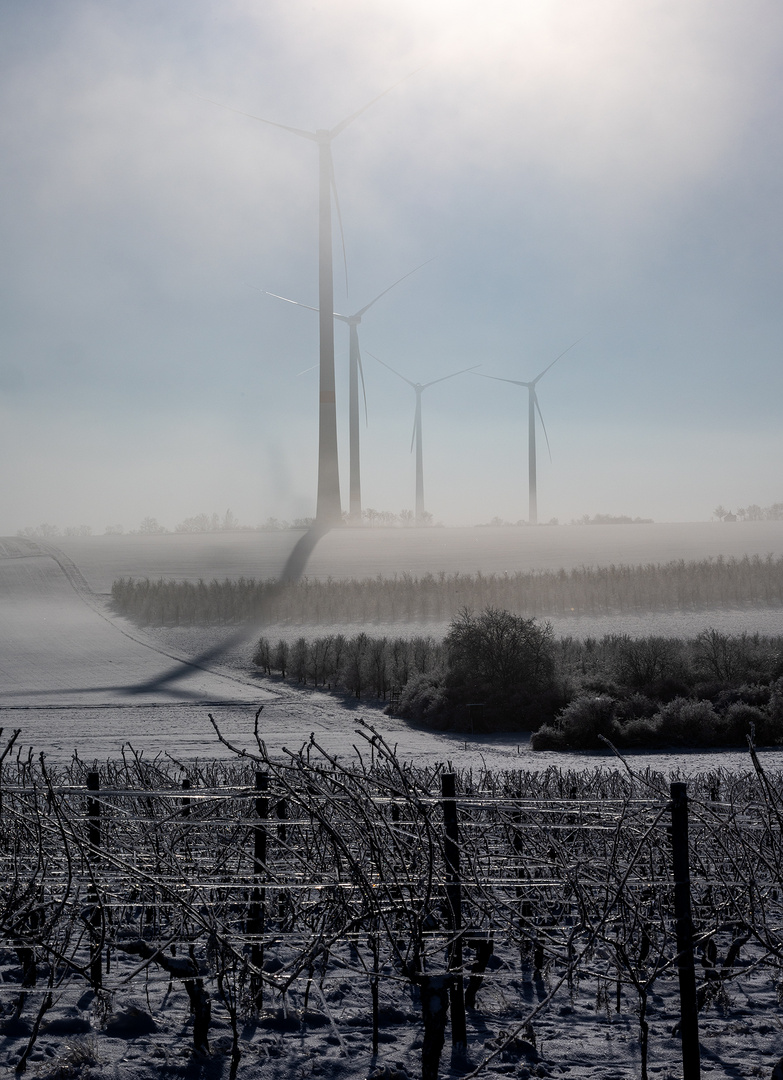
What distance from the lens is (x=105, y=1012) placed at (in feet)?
21.4

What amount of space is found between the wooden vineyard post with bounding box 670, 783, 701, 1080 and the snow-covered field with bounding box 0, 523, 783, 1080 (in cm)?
84

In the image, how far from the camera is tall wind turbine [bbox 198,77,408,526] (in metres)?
63.4

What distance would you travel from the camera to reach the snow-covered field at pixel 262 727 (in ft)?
19.4

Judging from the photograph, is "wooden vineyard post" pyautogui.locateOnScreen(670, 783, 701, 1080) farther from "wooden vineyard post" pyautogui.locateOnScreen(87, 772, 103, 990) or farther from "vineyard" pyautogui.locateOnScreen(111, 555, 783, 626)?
"vineyard" pyautogui.locateOnScreen(111, 555, 783, 626)

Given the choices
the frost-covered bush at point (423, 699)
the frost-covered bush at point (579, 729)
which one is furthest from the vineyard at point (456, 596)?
the frost-covered bush at point (579, 729)

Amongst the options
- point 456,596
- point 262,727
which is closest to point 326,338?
point 456,596

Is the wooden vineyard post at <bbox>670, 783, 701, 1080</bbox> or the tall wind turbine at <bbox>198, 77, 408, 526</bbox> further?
the tall wind turbine at <bbox>198, 77, 408, 526</bbox>

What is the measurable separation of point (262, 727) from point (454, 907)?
2884cm

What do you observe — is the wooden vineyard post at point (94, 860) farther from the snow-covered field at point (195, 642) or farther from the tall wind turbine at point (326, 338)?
the tall wind turbine at point (326, 338)

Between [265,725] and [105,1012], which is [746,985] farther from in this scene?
[265,725]

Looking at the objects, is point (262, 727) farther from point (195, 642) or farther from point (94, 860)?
point (94, 860)

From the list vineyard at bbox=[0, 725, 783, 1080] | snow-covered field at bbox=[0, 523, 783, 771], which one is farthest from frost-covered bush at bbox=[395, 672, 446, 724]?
vineyard at bbox=[0, 725, 783, 1080]

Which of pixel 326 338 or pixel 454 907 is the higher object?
pixel 326 338

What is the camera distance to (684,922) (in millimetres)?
4922
